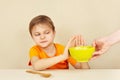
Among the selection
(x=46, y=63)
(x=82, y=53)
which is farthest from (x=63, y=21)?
(x=82, y=53)

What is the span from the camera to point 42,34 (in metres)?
1.31

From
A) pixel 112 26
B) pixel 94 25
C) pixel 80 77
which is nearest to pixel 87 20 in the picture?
pixel 94 25

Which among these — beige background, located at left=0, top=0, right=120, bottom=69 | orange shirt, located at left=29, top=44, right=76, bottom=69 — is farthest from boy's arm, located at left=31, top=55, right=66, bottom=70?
beige background, located at left=0, top=0, right=120, bottom=69

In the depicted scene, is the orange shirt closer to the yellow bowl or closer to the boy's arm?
the boy's arm

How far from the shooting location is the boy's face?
4.29ft

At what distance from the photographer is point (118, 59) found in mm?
1647

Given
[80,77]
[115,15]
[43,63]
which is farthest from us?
[115,15]

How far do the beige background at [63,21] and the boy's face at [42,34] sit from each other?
0.33m

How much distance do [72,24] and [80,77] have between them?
65cm

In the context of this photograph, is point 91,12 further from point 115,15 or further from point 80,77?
point 80,77

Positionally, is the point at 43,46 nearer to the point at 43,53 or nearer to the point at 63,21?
the point at 43,53

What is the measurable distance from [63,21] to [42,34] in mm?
364

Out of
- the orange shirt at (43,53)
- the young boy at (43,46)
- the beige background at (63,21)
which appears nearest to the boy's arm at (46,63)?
the young boy at (43,46)

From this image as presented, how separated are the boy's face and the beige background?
0.33m
